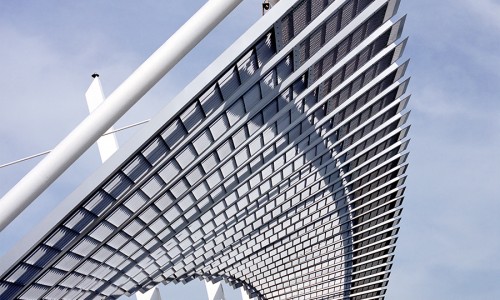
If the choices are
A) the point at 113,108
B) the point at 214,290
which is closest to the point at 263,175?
the point at 113,108

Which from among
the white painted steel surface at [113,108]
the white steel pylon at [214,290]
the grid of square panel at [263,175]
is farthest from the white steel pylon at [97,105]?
the white steel pylon at [214,290]

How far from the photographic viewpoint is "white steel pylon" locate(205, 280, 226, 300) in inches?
1940

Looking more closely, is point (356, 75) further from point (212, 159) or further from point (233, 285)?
point (233, 285)

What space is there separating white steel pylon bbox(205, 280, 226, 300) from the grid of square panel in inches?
73.0

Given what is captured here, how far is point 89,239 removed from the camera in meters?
27.1

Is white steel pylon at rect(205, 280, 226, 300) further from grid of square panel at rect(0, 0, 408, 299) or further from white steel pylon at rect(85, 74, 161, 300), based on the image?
white steel pylon at rect(85, 74, 161, 300)

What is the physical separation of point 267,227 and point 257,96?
17.9m

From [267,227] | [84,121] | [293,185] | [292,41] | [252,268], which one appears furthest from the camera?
[252,268]

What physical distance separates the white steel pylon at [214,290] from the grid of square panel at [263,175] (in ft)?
6.08

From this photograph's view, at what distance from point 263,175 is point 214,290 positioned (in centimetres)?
1910

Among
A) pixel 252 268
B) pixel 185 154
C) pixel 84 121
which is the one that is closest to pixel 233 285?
pixel 252 268

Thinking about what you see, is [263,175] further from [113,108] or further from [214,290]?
[214,290]

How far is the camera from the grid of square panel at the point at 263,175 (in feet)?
72.3

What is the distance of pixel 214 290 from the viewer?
49469 millimetres
